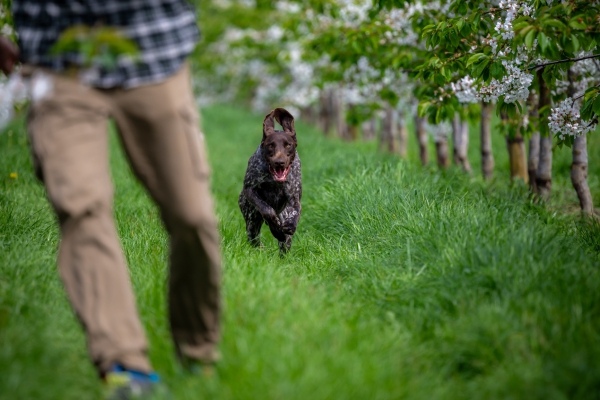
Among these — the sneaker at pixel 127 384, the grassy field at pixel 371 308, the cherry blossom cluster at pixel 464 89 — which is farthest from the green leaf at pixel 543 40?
the sneaker at pixel 127 384

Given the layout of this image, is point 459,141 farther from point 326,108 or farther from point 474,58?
point 326,108

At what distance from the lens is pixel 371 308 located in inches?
148

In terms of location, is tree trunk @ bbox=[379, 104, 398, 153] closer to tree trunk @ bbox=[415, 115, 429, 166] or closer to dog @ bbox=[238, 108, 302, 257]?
tree trunk @ bbox=[415, 115, 429, 166]

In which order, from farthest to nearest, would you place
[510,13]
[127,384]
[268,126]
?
[268,126] → [510,13] → [127,384]

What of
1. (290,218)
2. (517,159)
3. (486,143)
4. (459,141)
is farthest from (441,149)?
(290,218)

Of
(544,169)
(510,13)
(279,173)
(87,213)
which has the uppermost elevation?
(510,13)

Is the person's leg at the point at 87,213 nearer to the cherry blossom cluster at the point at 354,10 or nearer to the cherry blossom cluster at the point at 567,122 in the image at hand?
the cherry blossom cluster at the point at 567,122

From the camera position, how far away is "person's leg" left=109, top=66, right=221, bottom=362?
8.58 feet

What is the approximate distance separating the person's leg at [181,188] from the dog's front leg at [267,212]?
84.2 inches

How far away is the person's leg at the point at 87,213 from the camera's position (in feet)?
8.34

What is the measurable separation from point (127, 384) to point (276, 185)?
8.98ft

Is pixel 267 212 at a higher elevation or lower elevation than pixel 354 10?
lower

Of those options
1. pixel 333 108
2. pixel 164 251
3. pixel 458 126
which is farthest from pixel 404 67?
pixel 333 108

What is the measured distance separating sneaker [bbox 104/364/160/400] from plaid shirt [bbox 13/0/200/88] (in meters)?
1.19
